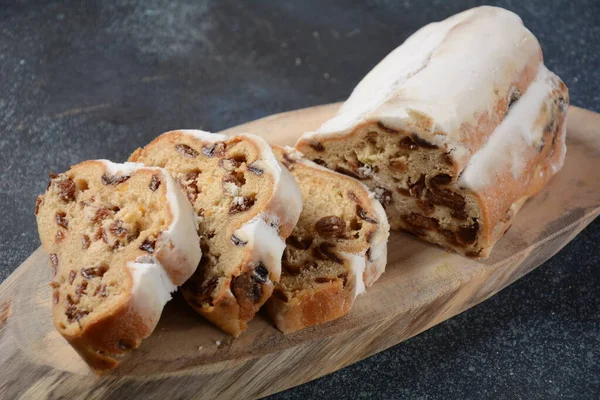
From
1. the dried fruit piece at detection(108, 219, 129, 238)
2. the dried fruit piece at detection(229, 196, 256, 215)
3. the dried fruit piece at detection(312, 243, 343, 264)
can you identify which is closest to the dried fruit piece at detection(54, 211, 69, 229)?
the dried fruit piece at detection(108, 219, 129, 238)

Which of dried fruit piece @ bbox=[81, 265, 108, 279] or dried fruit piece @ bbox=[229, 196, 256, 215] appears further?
dried fruit piece @ bbox=[229, 196, 256, 215]

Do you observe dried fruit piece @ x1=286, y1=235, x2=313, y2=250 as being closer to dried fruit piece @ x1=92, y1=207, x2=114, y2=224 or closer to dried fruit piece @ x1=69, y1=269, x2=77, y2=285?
dried fruit piece @ x1=92, y1=207, x2=114, y2=224

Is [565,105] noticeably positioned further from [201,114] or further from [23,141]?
[23,141]

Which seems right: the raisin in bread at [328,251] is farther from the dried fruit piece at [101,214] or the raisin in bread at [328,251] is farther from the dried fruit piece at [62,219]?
the dried fruit piece at [62,219]

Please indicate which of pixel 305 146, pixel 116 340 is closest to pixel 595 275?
pixel 305 146

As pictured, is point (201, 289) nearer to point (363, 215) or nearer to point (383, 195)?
point (363, 215)
